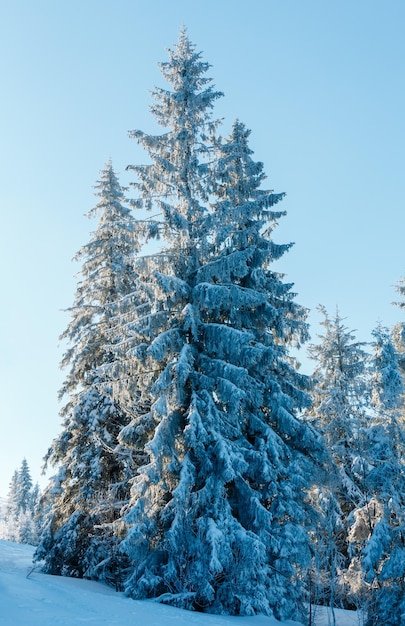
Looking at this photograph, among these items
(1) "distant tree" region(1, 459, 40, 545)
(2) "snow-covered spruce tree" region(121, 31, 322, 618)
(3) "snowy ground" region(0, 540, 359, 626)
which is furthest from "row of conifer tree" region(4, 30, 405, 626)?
(1) "distant tree" region(1, 459, 40, 545)

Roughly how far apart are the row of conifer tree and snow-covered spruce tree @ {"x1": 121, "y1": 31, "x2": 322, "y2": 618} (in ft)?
0.18

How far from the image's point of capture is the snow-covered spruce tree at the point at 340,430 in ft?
61.5

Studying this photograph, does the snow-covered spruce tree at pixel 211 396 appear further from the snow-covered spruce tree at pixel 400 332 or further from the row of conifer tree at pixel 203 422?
the snow-covered spruce tree at pixel 400 332

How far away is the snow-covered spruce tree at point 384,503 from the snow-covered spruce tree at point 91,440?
364 inches

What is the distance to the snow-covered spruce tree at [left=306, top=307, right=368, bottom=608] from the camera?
18734 mm

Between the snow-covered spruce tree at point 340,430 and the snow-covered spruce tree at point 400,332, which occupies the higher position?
the snow-covered spruce tree at point 400,332

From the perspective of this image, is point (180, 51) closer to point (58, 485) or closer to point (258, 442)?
point (258, 442)

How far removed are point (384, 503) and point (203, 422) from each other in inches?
353

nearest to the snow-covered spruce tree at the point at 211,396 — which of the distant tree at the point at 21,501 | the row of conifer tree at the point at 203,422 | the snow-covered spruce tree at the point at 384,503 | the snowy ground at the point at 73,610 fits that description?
the row of conifer tree at the point at 203,422

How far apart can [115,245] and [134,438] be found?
922 cm

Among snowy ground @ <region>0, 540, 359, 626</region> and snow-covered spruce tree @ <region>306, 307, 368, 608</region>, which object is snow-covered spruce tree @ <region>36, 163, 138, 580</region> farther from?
snow-covered spruce tree @ <region>306, 307, 368, 608</region>

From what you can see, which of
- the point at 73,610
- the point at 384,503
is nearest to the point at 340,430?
the point at 384,503

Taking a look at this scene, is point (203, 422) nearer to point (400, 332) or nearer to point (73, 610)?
point (73, 610)

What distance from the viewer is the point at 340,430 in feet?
73.3
